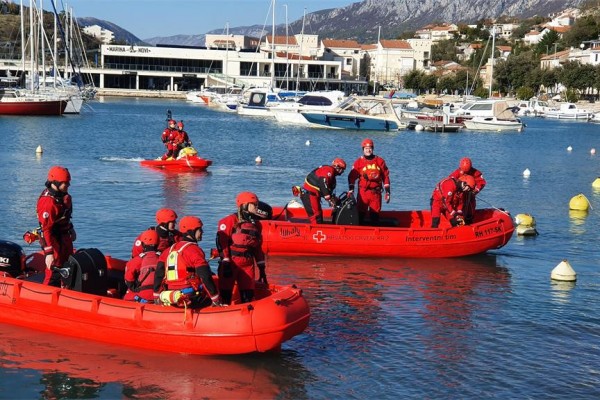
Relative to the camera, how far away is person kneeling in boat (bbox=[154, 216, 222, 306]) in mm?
10609

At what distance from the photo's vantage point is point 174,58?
13212 cm

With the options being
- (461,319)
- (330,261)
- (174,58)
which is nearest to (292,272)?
(330,261)

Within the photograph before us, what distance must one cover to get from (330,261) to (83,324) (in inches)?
272

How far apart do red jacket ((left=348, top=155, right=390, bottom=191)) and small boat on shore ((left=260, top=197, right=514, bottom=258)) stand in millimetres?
519

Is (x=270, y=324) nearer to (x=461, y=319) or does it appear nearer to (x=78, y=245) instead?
(x=461, y=319)

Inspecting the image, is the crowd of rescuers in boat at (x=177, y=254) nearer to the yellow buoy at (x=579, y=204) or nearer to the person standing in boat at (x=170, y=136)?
the yellow buoy at (x=579, y=204)

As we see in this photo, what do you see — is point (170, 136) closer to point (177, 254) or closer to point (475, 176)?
point (475, 176)

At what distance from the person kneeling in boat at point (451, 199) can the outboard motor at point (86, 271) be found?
25.6 ft

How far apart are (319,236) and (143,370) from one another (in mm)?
6912

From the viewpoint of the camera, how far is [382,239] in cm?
1748

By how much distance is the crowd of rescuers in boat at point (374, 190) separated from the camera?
17.3 m

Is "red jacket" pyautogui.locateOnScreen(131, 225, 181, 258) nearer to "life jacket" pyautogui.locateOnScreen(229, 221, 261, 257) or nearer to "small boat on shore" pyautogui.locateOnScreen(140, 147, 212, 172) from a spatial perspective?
"life jacket" pyautogui.locateOnScreen(229, 221, 261, 257)

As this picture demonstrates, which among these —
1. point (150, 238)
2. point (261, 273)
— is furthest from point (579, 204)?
point (150, 238)

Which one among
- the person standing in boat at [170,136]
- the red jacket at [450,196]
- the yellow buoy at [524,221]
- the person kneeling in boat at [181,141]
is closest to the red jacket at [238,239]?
the red jacket at [450,196]
